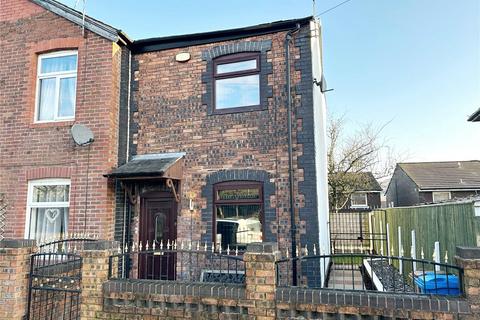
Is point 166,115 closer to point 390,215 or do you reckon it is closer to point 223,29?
point 223,29

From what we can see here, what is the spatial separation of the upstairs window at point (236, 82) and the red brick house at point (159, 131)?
0.08 feet

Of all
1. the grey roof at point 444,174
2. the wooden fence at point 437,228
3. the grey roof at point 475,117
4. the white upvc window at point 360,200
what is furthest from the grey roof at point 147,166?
the white upvc window at point 360,200

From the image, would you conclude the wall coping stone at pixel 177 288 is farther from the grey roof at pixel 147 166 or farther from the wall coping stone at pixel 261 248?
the grey roof at pixel 147 166

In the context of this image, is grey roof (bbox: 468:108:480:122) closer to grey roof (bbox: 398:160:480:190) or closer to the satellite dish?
the satellite dish

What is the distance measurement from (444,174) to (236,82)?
24526mm

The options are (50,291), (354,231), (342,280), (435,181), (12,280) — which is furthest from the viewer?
(435,181)

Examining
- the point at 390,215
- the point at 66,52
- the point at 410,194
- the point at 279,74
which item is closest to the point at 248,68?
the point at 279,74

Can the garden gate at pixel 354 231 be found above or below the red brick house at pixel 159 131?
below

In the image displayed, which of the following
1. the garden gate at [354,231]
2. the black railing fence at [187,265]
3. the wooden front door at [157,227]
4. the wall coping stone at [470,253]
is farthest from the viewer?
the garden gate at [354,231]

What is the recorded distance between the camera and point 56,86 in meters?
8.88

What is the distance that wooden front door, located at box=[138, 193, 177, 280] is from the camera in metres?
8.38

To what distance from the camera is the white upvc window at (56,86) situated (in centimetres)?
877

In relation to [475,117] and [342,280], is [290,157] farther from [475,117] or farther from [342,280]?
[475,117]

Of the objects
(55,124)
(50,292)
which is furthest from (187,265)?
(55,124)
